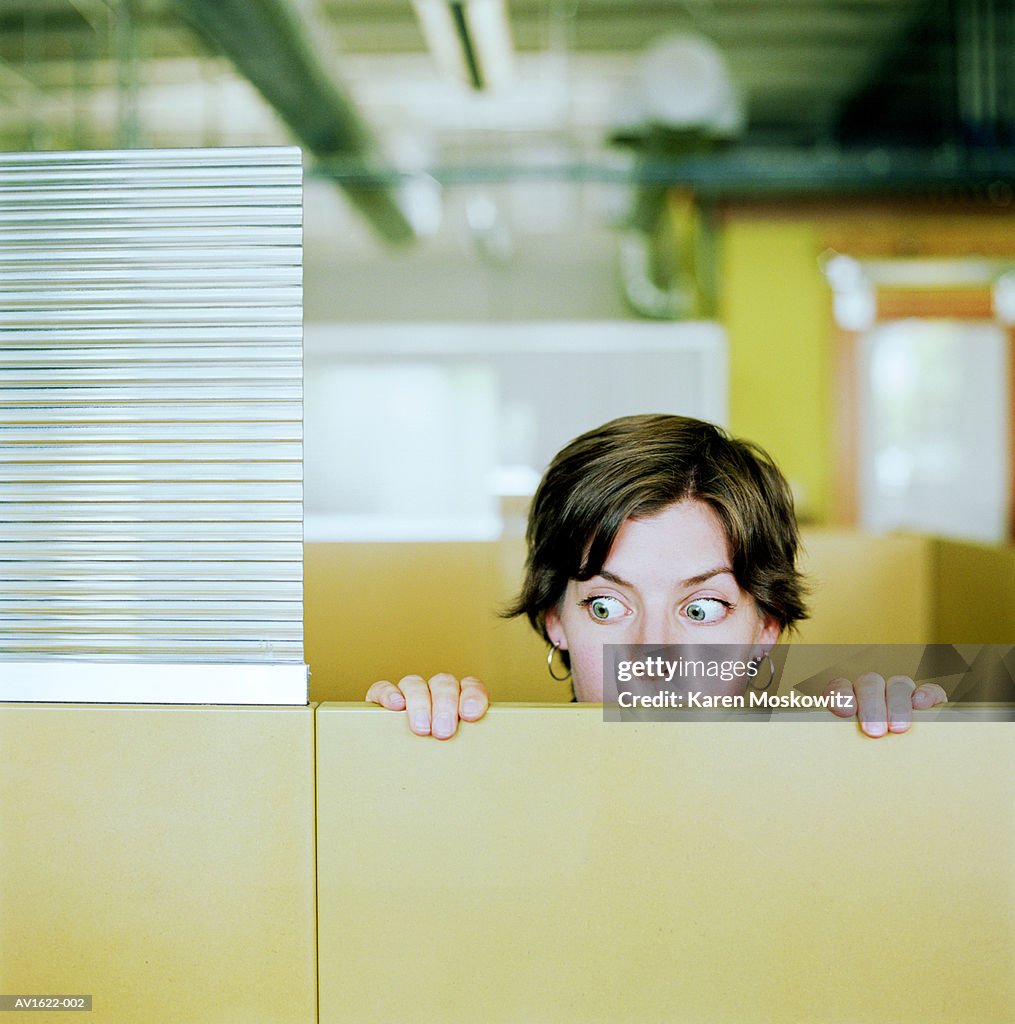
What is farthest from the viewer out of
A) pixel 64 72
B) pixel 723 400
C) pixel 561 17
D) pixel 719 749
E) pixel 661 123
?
pixel 723 400

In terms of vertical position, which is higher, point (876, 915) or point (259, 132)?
point (259, 132)

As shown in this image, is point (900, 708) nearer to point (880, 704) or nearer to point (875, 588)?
point (880, 704)

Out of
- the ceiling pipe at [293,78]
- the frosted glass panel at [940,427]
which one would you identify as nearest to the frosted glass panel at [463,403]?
the frosted glass panel at [940,427]

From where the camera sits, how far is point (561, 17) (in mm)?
3787

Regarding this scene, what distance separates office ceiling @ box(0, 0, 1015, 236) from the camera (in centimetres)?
363

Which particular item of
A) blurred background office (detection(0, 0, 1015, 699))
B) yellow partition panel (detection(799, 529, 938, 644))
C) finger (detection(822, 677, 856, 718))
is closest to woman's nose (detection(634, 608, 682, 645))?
finger (detection(822, 677, 856, 718))

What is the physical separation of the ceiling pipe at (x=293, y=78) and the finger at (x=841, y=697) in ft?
6.67

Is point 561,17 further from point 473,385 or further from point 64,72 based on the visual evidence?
point 64,72

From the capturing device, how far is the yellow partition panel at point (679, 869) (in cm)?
69

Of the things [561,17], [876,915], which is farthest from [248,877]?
[561,17]

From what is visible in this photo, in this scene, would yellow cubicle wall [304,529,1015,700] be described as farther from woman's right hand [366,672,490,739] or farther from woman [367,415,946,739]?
woman's right hand [366,672,490,739]

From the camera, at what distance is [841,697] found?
0.72 metres

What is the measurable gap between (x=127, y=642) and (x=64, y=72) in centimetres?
456

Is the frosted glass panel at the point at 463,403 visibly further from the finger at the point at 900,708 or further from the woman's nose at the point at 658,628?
the finger at the point at 900,708
